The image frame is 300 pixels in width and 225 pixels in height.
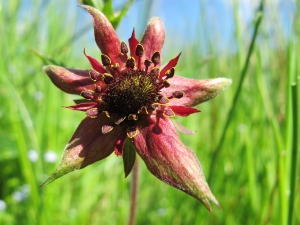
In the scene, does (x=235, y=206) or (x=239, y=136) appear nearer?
(x=235, y=206)

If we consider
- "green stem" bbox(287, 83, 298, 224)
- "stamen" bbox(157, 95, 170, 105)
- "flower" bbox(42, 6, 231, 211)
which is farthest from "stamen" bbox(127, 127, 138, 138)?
"green stem" bbox(287, 83, 298, 224)

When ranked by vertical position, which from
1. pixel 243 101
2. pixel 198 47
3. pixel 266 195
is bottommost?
pixel 266 195

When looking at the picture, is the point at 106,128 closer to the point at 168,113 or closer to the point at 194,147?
the point at 168,113

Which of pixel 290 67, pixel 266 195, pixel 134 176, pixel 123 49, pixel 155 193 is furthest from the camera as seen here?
pixel 155 193

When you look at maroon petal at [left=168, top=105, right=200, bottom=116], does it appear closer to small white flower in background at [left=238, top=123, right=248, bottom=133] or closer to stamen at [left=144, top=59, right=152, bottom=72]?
stamen at [left=144, top=59, right=152, bottom=72]

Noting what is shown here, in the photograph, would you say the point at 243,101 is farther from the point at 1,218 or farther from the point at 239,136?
the point at 1,218

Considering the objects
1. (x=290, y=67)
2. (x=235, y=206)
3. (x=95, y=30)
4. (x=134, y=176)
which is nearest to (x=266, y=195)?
(x=235, y=206)

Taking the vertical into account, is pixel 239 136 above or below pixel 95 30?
below
